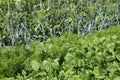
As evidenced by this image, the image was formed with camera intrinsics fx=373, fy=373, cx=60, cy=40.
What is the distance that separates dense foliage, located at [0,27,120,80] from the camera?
323 centimetres

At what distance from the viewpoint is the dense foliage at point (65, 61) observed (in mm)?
3234

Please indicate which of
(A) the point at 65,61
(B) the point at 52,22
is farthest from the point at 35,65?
(B) the point at 52,22

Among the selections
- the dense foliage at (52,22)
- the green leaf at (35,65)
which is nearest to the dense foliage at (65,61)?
the green leaf at (35,65)

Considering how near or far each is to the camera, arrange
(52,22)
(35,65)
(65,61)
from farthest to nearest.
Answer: (52,22), (65,61), (35,65)

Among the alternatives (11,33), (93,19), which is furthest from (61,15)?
(11,33)

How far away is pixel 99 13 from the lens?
278 inches

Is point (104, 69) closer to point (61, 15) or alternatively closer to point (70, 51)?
point (70, 51)

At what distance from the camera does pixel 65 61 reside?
11.1 ft

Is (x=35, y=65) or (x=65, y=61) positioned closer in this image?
(x=35, y=65)

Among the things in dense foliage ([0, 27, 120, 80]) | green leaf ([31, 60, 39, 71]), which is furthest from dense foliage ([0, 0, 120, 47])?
green leaf ([31, 60, 39, 71])

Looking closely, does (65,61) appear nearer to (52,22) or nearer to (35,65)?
(35,65)

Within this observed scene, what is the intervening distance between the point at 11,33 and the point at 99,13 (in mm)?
1890

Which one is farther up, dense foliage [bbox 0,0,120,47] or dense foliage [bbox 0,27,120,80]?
dense foliage [bbox 0,27,120,80]

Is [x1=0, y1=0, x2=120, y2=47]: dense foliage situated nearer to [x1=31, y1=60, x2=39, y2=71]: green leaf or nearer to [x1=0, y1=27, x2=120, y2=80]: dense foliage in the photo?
[x1=0, y1=27, x2=120, y2=80]: dense foliage
